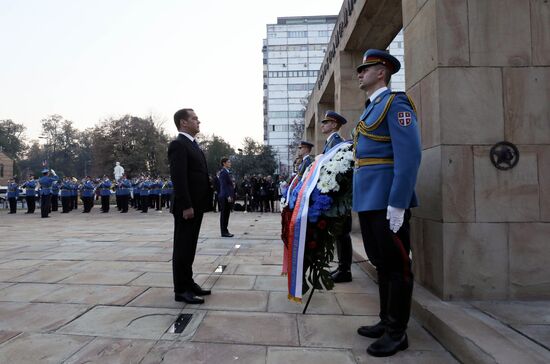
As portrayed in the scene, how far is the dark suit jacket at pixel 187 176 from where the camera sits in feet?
12.6

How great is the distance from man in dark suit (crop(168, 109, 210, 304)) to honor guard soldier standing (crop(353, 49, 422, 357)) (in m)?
1.72

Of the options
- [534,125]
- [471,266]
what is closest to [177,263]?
[471,266]

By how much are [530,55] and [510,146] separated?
34.4 inches

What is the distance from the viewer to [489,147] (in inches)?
139

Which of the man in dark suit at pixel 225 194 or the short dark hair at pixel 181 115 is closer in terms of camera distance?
the short dark hair at pixel 181 115

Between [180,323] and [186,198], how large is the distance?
46.0 inches

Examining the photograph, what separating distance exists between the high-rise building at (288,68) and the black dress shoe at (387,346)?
74.3 meters

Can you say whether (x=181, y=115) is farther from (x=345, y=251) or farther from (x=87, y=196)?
(x=87, y=196)

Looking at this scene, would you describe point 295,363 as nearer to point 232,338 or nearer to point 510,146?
point 232,338

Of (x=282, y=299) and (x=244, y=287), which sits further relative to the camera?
(x=244, y=287)

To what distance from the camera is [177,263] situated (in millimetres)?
3953

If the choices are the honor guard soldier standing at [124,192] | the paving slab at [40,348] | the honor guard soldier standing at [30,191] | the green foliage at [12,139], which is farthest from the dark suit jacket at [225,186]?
the green foliage at [12,139]

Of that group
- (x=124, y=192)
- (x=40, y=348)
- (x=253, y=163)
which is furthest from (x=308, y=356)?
(x=253, y=163)

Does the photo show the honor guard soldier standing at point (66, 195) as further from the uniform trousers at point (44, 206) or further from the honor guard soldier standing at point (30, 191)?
the uniform trousers at point (44, 206)
